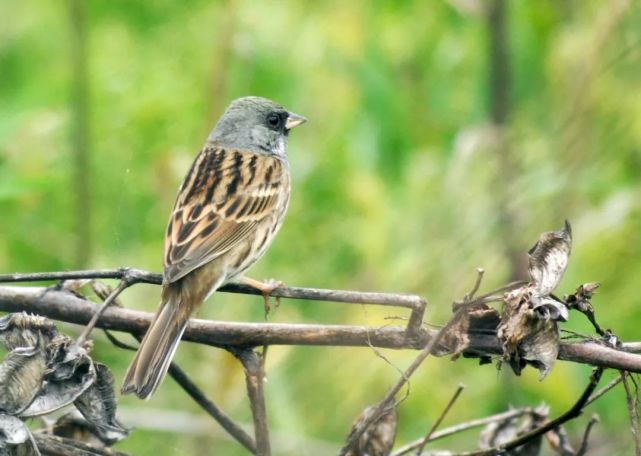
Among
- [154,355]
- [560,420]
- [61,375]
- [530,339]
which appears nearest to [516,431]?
[560,420]

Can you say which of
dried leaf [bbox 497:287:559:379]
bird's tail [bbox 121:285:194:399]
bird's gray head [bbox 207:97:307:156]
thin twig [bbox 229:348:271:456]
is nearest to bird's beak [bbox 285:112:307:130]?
bird's gray head [bbox 207:97:307:156]

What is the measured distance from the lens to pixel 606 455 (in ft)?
12.4

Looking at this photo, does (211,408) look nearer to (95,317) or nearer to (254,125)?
(95,317)

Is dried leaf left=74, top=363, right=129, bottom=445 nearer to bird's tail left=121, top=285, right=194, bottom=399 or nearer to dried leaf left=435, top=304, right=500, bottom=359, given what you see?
bird's tail left=121, top=285, right=194, bottom=399

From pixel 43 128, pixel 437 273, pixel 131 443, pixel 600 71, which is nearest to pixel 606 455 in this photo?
pixel 437 273

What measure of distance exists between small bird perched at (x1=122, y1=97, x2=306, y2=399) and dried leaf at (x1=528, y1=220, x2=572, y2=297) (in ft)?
2.60

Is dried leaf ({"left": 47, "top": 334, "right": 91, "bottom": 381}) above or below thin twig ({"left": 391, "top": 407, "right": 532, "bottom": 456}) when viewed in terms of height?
below

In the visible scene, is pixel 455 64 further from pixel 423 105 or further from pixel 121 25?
pixel 121 25

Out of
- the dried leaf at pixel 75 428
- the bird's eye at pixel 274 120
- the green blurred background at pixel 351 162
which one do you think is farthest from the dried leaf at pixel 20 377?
the bird's eye at pixel 274 120

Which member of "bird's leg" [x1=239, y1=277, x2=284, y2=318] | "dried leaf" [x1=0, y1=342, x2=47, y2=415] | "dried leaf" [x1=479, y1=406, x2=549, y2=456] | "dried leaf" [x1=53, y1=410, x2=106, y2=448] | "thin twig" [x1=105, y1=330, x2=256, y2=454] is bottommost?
"dried leaf" [x1=0, y1=342, x2=47, y2=415]

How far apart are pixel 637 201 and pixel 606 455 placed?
752 millimetres

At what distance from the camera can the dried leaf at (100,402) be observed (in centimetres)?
212

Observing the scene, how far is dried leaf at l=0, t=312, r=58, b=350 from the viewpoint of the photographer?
6.79 ft

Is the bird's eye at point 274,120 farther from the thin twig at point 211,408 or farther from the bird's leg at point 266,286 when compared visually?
the thin twig at point 211,408
